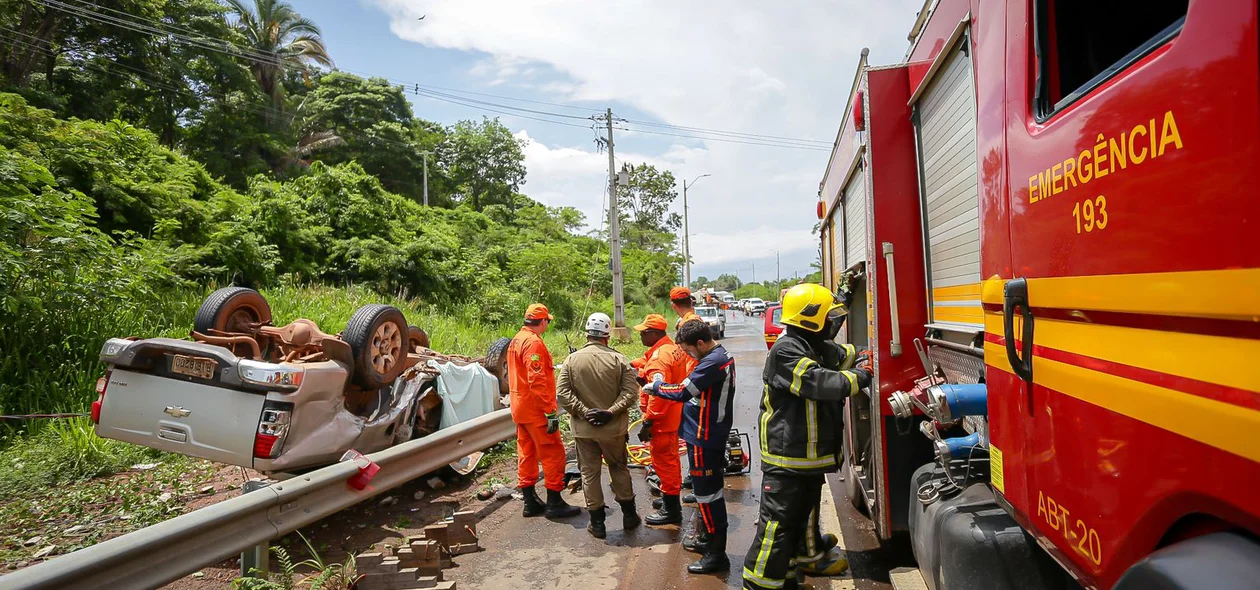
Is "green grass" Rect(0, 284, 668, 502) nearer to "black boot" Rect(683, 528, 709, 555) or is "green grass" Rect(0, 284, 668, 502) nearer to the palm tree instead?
"black boot" Rect(683, 528, 709, 555)

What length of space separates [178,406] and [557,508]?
9.17ft

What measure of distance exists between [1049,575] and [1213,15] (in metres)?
1.58

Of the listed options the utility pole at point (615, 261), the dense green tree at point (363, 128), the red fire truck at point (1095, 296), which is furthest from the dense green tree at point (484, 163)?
the red fire truck at point (1095, 296)

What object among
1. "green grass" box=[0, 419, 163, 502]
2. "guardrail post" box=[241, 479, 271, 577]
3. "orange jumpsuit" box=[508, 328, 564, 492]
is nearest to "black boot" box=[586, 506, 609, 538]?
"orange jumpsuit" box=[508, 328, 564, 492]

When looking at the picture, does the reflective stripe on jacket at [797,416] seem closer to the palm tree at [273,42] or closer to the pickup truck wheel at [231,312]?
the pickup truck wheel at [231,312]

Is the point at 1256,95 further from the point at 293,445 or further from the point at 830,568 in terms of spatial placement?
the point at 293,445

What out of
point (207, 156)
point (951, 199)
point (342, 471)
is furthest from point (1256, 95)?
point (207, 156)

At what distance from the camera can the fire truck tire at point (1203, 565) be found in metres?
1.13

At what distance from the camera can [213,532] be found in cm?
355

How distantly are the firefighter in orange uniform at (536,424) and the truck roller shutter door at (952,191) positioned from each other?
3.14m

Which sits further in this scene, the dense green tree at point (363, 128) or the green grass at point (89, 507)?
the dense green tree at point (363, 128)

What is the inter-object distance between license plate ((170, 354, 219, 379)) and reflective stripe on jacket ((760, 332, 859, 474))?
3396 millimetres

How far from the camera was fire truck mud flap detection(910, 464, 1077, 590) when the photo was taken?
209 cm

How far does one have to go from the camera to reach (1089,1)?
1.90 m
